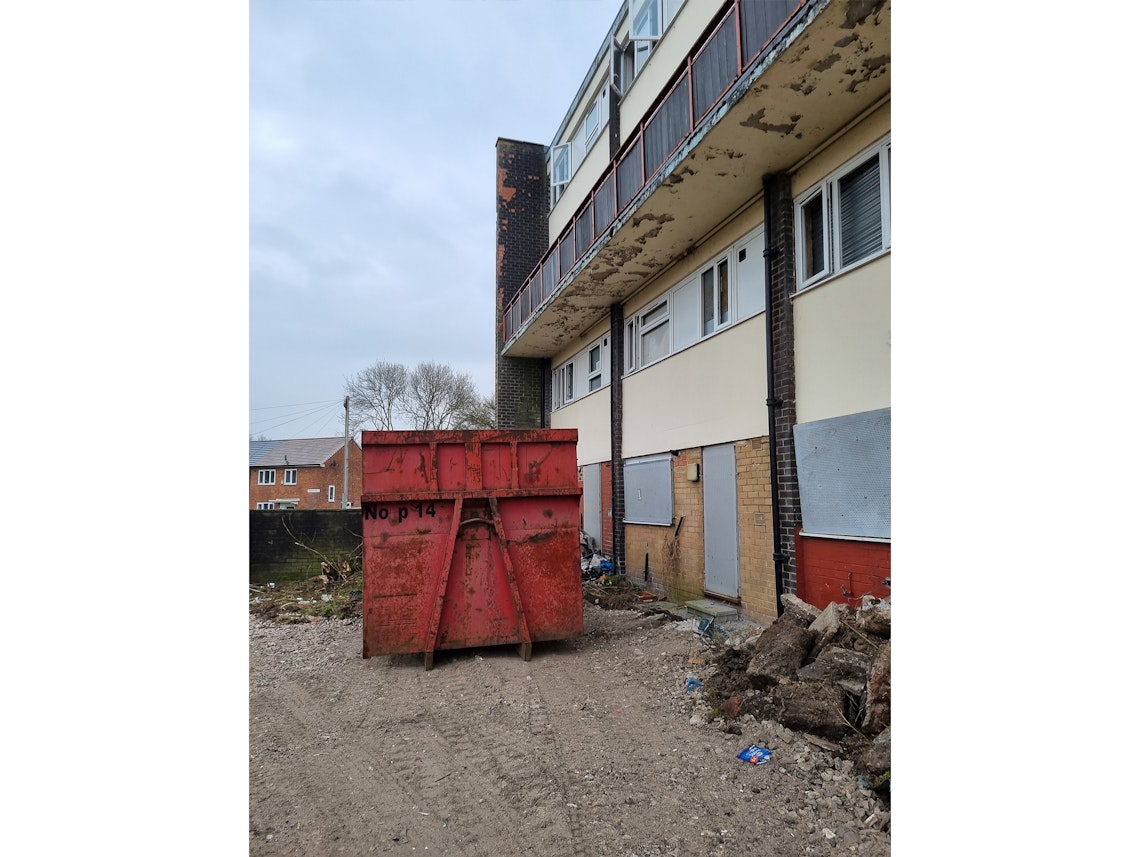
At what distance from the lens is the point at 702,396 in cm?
990

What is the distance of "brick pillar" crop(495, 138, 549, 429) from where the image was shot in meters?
19.0

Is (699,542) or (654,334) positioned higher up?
(654,334)

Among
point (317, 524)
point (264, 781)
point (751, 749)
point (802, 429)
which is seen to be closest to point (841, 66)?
point (802, 429)

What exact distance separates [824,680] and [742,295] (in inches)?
221

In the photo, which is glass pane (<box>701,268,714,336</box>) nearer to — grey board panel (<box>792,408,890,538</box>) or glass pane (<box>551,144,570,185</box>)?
grey board panel (<box>792,408,890,538</box>)

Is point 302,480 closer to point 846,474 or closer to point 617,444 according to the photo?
point 617,444

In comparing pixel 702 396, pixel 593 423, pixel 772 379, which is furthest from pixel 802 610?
pixel 593 423

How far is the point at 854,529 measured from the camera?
651 cm

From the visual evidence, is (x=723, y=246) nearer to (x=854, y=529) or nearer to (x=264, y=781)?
(x=854, y=529)

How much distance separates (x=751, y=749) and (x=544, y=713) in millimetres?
1603

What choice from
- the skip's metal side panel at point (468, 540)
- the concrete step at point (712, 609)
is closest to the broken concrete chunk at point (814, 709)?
the skip's metal side panel at point (468, 540)

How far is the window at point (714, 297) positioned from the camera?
9.61 m

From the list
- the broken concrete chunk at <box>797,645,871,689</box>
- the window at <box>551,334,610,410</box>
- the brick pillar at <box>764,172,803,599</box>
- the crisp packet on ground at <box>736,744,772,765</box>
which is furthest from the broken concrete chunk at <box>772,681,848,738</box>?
the window at <box>551,334,610,410</box>

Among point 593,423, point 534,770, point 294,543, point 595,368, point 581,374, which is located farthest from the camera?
point 581,374
